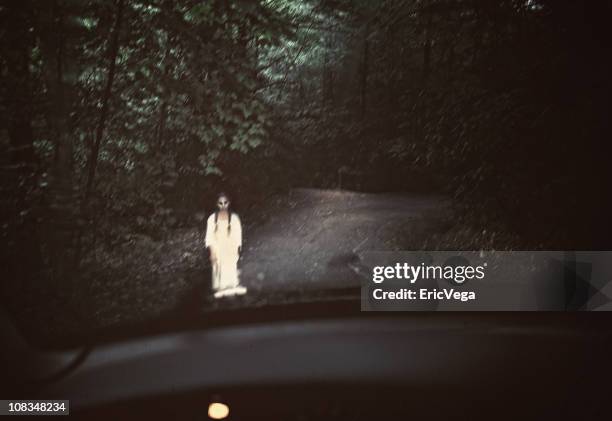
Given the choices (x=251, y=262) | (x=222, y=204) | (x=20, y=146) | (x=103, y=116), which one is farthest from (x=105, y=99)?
(x=251, y=262)

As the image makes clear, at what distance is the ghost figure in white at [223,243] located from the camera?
2873 mm

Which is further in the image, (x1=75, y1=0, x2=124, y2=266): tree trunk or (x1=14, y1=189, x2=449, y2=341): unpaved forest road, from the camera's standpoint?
(x1=75, y1=0, x2=124, y2=266): tree trunk

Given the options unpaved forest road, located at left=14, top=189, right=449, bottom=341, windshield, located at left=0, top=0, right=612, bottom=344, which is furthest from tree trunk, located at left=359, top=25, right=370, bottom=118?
unpaved forest road, located at left=14, top=189, right=449, bottom=341

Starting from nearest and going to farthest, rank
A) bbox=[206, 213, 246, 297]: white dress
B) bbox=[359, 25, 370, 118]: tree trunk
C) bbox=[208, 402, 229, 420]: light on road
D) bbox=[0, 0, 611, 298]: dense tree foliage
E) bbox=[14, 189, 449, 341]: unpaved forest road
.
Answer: bbox=[208, 402, 229, 420]: light on road
bbox=[14, 189, 449, 341]: unpaved forest road
bbox=[206, 213, 246, 297]: white dress
bbox=[0, 0, 611, 298]: dense tree foliage
bbox=[359, 25, 370, 118]: tree trunk

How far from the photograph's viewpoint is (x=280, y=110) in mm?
3217

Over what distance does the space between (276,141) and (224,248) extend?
1.01 meters

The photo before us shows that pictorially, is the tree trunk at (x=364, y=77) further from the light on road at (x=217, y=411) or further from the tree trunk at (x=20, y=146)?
the tree trunk at (x=20, y=146)

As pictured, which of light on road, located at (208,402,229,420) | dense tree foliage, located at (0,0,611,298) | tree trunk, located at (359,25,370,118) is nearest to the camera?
light on road, located at (208,402,229,420)

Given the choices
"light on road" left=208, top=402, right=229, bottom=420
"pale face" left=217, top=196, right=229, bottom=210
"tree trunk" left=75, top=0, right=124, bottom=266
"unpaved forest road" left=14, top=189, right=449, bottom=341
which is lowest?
"light on road" left=208, top=402, right=229, bottom=420

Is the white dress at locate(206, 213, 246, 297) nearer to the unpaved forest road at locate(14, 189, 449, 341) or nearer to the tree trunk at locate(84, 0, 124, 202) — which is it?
the unpaved forest road at locate(14, 189, 449, 341)

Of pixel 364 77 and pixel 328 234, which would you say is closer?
pixel 328 234

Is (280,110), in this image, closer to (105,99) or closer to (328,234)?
(328,234)

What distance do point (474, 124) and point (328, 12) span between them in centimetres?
148

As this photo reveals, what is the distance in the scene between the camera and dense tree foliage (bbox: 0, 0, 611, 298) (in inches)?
117
